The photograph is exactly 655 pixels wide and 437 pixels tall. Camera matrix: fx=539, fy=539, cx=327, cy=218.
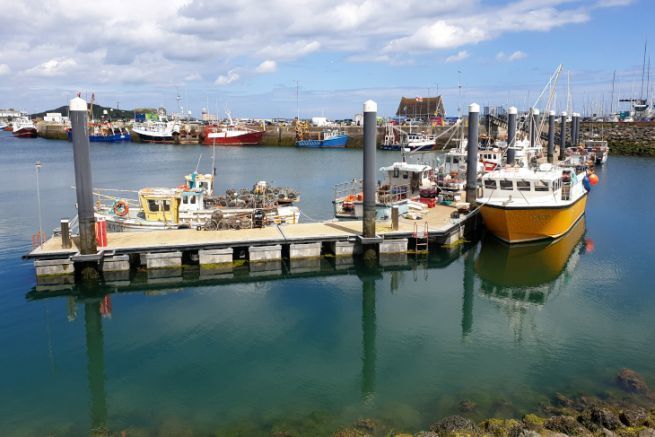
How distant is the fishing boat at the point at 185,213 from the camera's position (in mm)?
26109

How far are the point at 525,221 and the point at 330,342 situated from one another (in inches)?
564

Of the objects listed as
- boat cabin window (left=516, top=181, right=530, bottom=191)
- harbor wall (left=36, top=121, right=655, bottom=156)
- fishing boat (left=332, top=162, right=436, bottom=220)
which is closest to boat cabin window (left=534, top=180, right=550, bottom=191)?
boat cabin window (left=516, top=181, right=530, bottom=191)

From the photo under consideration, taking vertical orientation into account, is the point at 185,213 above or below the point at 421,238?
above

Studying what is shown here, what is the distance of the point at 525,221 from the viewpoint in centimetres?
2691

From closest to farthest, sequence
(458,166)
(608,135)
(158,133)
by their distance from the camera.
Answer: (458,166), (608,135), (158,133)

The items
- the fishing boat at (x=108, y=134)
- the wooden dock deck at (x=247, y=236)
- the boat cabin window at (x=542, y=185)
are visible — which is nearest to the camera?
the wooden dock deck at (x=247, y=236)

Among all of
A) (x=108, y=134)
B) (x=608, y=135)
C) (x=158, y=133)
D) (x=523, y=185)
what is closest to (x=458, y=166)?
(x=523, y=185)

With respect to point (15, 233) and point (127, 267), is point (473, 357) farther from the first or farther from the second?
point (15, 233)

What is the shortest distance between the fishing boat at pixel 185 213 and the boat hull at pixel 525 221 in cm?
1035

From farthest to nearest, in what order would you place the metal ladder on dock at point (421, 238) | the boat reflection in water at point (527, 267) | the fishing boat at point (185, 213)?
the fishing boat at point (185, 213), the metal ladder on dock at point (421, 238), the boat reflection in water at point (527, 267)

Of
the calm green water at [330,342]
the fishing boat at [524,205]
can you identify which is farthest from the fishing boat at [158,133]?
the fishing boat at [524,205]

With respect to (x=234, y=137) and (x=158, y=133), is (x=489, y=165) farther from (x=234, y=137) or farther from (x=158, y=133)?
(x=158, y=133)

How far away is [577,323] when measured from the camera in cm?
1861

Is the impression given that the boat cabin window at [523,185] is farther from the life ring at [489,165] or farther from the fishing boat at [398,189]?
the life ring at [489,165]
